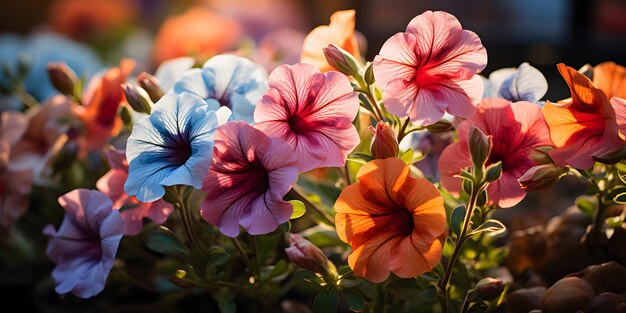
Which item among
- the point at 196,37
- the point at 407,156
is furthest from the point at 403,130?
the point at 196,37

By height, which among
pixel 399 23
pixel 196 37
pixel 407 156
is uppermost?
pixel 407 156

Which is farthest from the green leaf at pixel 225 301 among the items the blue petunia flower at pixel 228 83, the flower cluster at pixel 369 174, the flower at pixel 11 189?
the flower at pixel 11 189

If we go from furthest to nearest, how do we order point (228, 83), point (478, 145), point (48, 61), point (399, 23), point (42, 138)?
1. point (399, 23)
2. point (48, 61)
3. point (42, 138)
4. point (228, 83)
5. point (478, 145)

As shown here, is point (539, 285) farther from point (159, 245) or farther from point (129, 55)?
point (129, 55)

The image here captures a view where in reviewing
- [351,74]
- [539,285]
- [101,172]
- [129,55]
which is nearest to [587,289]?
[539,285]

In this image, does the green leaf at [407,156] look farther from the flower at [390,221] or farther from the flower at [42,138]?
the flower at [42,138]

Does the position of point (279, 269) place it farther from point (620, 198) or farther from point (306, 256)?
point (620, 198)
